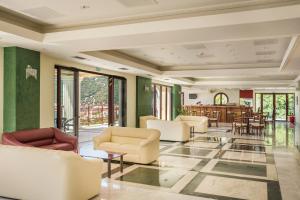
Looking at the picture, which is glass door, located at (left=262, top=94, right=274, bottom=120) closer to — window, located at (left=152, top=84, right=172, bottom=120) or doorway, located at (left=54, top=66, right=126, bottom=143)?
window, located at (left=152, top=84, right=172, bottom=120)

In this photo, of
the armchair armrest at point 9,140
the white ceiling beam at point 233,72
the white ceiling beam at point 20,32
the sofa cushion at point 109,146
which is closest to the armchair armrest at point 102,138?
the sofa cushion at point 109,146

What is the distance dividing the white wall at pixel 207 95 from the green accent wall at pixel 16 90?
18.2m

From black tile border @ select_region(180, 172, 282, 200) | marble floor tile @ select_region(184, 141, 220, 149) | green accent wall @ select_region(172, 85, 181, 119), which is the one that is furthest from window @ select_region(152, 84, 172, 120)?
black tile border @ select_region(180, 172, 282, 200)

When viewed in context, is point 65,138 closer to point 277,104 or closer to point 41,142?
point 41,142

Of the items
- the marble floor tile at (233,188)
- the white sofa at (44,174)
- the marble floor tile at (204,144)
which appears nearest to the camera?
the white sofa at (44,174)

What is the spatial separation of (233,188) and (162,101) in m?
12.9

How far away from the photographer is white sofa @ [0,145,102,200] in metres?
3.68

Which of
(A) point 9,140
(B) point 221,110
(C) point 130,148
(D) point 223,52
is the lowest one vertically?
(C) point 130,148

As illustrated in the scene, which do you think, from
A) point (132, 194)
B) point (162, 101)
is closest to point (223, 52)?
point (132, 194)

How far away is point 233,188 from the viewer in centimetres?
484

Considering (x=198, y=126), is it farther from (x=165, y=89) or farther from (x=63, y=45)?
(x=63, y=45)

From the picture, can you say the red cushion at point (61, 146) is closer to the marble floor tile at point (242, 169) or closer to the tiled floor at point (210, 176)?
the tiled floor at point (210, 176)

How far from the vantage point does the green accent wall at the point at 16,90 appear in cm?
641

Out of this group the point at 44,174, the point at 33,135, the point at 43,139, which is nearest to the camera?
the point at 44,174
